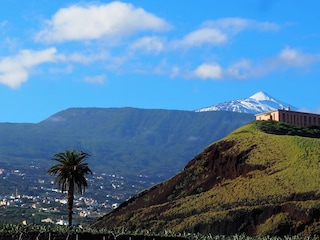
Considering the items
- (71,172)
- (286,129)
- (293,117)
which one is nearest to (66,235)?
(71,172)

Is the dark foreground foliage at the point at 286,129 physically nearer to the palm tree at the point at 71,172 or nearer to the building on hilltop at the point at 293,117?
the building on hilltop at the point at 293,117

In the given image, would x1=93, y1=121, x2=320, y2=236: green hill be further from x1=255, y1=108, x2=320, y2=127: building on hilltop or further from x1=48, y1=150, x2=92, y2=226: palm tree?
x1=48, y1=150, x2=92, y2=226: palm tree

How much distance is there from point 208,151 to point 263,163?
20.3 m

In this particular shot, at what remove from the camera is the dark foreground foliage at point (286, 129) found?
547 feet

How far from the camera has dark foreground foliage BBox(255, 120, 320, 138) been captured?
6564 inches

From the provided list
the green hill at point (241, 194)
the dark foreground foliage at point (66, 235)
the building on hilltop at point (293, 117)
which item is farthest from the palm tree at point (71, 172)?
the building on hilltop at point (293, 117)

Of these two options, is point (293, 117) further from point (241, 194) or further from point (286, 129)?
point (241, 194)

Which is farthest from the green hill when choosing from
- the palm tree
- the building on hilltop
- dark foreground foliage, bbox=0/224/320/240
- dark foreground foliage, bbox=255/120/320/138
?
dark foreground foliage, bbox=0/224/320/240

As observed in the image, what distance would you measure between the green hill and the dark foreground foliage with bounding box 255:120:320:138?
3.13 m

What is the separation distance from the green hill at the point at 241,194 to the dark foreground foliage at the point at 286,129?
3.13 metres

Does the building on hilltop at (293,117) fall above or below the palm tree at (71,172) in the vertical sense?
above

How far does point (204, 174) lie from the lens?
14750cm

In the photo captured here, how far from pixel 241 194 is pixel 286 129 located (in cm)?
4539

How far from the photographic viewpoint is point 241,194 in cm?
12731
